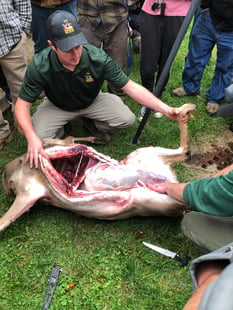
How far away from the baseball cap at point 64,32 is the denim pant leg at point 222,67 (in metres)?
A: 2.32

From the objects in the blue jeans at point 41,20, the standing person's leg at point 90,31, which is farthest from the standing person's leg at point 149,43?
the blue jeans at point 41,20

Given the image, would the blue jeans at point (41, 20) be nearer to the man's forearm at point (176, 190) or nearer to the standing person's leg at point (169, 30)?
the standing person's leg at point (169, 30)

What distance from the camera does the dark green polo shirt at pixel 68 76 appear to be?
3.57 meters

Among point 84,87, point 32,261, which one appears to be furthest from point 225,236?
point 84,87

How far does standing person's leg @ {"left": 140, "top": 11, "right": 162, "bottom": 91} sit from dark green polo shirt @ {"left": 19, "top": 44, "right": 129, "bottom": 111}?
1055mm

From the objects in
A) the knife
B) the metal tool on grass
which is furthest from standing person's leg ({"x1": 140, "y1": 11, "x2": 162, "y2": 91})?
the metal tool on grass

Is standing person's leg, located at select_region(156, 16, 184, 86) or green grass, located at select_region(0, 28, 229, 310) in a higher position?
standing person's leg, located at select_region(156, 16, 184, 86)

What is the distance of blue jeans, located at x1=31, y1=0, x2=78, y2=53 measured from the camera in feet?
15.5

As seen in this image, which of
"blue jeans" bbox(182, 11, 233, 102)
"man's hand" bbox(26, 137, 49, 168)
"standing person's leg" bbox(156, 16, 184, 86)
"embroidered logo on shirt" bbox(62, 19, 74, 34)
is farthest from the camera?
"blue jeans" bbox(182, 11, 233, 102)

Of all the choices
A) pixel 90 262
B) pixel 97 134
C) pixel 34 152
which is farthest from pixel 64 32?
pixel 90 262

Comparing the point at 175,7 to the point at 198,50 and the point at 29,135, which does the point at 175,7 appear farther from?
the point at 29,135

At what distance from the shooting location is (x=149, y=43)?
4559 mm

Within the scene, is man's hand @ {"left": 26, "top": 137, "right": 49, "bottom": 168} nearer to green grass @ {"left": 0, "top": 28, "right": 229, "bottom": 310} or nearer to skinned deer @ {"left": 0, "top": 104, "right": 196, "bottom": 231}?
skinned deer @ {"left": 0, "top": 104, "right": 196, "bottom": 231}

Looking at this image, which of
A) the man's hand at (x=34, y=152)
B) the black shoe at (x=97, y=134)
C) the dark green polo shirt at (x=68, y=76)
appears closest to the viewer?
the man's hand at (x=34, y=152)
